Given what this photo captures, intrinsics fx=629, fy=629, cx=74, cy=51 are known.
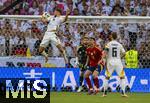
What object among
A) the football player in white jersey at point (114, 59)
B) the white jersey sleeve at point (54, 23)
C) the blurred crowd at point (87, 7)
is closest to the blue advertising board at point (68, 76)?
the white jersey sleeve at point (54, 23)

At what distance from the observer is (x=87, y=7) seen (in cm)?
2528

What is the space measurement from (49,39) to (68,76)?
1.40m

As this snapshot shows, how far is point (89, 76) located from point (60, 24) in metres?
2.08

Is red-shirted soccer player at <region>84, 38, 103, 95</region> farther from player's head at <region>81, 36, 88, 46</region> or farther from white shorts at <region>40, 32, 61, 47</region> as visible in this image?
white shorts at <region>40, 32, 61, 47</region>

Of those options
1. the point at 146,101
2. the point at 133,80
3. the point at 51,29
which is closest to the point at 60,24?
the point at 51,29

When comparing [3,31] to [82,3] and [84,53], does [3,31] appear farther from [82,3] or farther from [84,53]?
[82,3]

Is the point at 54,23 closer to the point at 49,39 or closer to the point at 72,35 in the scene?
the point at 49,39

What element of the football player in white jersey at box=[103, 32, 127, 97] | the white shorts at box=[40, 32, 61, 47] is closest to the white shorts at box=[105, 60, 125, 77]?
the football player in white jersey at box=[103, 32, 127, 97]

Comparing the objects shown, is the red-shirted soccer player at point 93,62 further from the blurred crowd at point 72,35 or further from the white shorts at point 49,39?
the blurred crowd at point 72,35

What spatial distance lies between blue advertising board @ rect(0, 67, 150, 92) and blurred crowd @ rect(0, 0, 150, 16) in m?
4.22

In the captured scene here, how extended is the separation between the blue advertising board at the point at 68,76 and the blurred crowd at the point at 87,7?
4.22 metres

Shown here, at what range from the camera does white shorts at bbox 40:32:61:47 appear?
21000mm

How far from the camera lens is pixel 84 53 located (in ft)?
69.8

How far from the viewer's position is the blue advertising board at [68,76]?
20.9 metres
